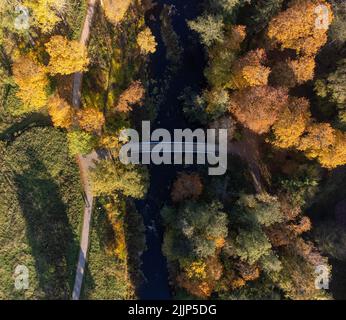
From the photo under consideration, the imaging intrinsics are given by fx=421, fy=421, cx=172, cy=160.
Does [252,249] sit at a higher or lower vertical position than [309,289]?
higher

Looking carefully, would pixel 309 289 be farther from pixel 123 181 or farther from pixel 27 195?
pixel 27 195

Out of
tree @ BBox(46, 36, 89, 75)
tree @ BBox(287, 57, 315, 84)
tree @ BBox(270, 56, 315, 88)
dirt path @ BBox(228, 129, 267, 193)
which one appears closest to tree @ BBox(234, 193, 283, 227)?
dirt path @ BBox(228, 129, 267, 193)

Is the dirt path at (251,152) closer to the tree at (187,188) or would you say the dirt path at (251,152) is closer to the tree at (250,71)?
the tree at (187,188)

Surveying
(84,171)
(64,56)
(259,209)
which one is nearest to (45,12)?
(64,56)

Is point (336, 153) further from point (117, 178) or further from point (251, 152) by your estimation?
point (117, 178)

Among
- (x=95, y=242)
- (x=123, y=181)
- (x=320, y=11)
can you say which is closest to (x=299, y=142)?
(x=320, y=11)

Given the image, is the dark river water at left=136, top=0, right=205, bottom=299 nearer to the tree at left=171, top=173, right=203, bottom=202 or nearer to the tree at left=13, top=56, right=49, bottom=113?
the tree at left=171, top=173, right=203, bottom=202

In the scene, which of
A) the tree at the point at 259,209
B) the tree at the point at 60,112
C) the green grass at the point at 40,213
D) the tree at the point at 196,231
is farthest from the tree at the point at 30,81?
the tree at the point at 259,209

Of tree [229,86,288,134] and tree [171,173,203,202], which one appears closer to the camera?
tree [229,86,288,134]
